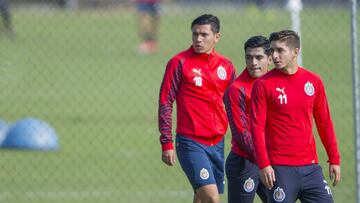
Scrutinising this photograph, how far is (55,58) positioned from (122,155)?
7.45 m

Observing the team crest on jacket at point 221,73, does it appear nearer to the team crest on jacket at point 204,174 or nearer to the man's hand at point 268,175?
the team crest on jacket at point 204,174

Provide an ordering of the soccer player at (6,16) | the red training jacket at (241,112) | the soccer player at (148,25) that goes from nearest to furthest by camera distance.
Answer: the red training jacket at (241,112) → the soccer player at (6,16) → the soccer player at (148,25)

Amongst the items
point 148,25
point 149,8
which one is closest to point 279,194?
point 149,8

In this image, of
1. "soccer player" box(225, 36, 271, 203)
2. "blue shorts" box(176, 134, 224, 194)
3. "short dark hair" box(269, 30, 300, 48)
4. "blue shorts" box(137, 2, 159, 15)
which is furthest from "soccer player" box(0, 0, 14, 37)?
"short dark hair" box(269, 30, 300, 48)

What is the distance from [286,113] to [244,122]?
2.26 feet

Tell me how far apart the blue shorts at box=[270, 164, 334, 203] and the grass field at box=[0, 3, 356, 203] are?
140 inches

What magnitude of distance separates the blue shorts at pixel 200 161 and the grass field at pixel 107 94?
7.41 ft

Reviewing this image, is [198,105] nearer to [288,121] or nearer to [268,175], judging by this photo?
[288,121]

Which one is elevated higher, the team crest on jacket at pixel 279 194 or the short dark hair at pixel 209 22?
the short dark hair at pixel 209 22

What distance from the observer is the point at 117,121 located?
17.2m

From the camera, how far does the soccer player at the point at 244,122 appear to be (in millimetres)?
Result: 8430

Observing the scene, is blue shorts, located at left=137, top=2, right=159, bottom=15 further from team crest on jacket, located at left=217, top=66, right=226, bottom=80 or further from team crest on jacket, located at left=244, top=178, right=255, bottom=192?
team crest on jacket, located at left=244, top=178, right=255, bottom=192

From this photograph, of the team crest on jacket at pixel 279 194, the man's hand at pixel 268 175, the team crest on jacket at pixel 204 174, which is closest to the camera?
the man's hand at pixel 268 175

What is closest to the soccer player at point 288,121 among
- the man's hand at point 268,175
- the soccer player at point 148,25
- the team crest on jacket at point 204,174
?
the man's hand at point 268,175
